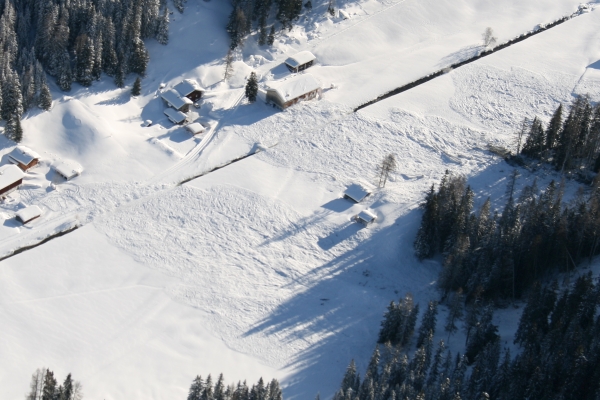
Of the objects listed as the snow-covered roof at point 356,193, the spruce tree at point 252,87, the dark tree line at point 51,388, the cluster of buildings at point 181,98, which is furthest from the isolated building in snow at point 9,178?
the snow-covered roof at point 356,193

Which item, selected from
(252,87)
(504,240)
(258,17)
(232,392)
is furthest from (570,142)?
(232,392)

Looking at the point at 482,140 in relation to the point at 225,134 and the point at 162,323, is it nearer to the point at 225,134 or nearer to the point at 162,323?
the point at 225,134

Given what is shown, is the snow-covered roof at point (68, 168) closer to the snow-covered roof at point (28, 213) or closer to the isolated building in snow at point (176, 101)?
the snow-covered roof at point (28, 213)

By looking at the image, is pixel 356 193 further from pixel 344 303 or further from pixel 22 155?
pixel 22 155

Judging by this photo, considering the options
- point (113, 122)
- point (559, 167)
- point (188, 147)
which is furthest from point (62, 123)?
point (559, 167)

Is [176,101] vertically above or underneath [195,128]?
above

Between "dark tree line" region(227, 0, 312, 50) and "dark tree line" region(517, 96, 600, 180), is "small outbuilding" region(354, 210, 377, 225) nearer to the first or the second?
"dark tree line" region(517, 96, 600, 180)

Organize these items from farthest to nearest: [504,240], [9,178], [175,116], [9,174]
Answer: [175,116], [9,174], [9,178], [504,240]
